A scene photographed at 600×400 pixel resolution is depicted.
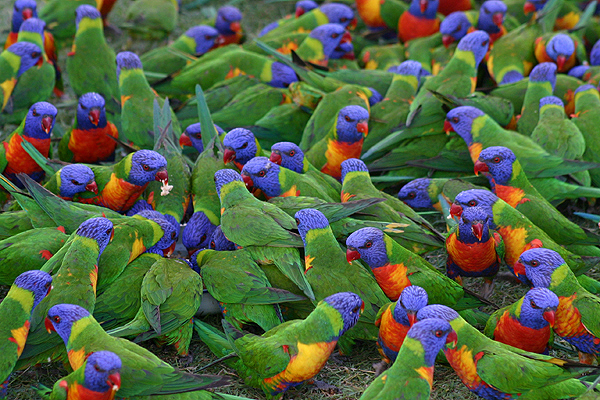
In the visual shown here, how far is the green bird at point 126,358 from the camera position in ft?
7.54

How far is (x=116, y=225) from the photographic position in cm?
302

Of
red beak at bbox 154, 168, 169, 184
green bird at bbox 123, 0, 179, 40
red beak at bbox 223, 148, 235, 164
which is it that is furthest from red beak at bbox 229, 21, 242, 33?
red beak at bbox 154, 168, 169, 184

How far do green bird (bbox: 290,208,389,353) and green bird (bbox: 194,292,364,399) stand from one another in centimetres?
20

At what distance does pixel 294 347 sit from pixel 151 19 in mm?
3858

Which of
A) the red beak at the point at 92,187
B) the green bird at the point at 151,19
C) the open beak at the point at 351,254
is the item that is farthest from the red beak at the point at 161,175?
the green bird at the point at 151,19

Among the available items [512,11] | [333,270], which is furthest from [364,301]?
[512,11]

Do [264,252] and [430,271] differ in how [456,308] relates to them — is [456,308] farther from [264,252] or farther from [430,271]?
[264,252]

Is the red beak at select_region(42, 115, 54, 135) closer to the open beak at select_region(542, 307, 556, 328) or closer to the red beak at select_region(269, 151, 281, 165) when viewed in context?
the red beak at select_region(269, 151, 281, 165)

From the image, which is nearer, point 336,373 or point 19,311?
point 19,311

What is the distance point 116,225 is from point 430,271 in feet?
5.42

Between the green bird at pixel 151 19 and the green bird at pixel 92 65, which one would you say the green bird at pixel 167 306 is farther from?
the green bird at pixel 151 19

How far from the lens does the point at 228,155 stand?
3.54 metres

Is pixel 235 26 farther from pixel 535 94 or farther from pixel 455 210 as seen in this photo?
pixel 455 210

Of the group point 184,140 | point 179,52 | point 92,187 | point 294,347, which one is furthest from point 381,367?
point 179,52
